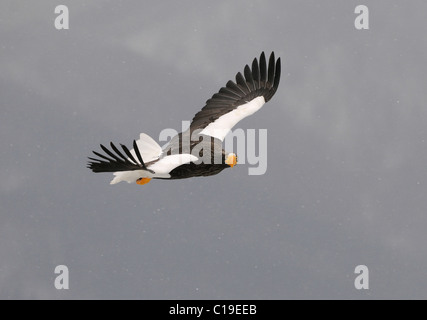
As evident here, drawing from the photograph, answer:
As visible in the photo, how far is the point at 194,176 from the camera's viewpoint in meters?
14.8

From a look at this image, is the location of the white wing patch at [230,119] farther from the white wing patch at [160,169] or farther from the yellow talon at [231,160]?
the white wing patch at [160,169]

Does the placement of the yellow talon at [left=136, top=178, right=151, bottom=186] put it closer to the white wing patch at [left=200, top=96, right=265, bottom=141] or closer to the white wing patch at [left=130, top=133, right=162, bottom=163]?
the white wing patch at [left=130, top=133, right=162, bottom=163]

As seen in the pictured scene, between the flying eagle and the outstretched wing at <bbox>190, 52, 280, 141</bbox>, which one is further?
the outstretched wing at <bbox>190, 52, 280, 141</bbox>

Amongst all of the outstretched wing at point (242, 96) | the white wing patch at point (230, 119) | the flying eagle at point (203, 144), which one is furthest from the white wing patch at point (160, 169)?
the outstretched wing at point (242, 96)

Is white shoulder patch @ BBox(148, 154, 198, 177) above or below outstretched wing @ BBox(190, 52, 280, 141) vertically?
below

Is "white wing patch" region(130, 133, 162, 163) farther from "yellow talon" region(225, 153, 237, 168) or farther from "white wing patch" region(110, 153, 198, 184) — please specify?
"yellow talon" region(225, 153, 237, 168)

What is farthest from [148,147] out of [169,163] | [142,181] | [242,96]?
[242,96]

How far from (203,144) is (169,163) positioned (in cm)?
94

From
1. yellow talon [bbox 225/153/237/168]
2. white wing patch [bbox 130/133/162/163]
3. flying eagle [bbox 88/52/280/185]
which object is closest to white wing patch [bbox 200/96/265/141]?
flying eagle [bbox 88/52/280/185]

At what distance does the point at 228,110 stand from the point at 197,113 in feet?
1.74

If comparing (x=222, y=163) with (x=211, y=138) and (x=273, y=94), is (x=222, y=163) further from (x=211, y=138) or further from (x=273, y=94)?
(x=273, y=94)

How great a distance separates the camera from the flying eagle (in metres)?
13.9

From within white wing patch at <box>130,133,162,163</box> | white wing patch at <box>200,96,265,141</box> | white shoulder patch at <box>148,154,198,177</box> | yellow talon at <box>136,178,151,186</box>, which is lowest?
yellow talon at <box>136,178,151,186</box>

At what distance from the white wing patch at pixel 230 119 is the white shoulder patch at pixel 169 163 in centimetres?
163
